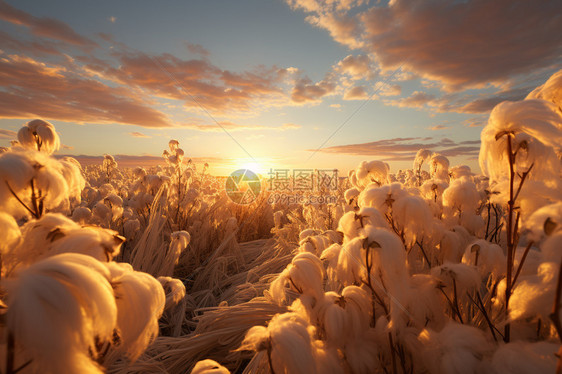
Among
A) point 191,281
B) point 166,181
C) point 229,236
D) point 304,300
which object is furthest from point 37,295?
point 166,181

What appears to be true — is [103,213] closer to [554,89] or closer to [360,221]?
[360,221]

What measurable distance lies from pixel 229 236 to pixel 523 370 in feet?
12.6

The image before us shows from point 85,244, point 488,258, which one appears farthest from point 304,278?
point 488,258

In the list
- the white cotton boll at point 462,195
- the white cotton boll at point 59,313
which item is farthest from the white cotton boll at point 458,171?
the white cotton boll at point 59,313

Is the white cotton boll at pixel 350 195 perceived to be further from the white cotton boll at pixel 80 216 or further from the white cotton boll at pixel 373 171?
the white cotton boll at pixel 80 216

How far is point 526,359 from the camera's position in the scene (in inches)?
38.4

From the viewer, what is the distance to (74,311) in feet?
1.77

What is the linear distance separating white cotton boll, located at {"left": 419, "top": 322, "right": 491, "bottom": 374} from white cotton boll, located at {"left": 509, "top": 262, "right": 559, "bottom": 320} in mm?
181

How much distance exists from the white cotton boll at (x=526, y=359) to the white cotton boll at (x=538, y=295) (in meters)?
0.11

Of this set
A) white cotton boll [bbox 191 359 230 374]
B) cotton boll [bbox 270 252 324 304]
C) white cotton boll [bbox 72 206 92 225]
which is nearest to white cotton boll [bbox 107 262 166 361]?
white cotton boll [bbox 191 359 230 374]

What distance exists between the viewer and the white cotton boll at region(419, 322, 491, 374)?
1.04 m

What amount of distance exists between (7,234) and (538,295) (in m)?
1.87

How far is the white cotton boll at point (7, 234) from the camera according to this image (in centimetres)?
86

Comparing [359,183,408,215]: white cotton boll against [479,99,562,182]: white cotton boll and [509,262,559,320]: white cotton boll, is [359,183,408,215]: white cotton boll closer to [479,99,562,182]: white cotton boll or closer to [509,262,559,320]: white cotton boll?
[479,99,562,182]: white cotton boll
